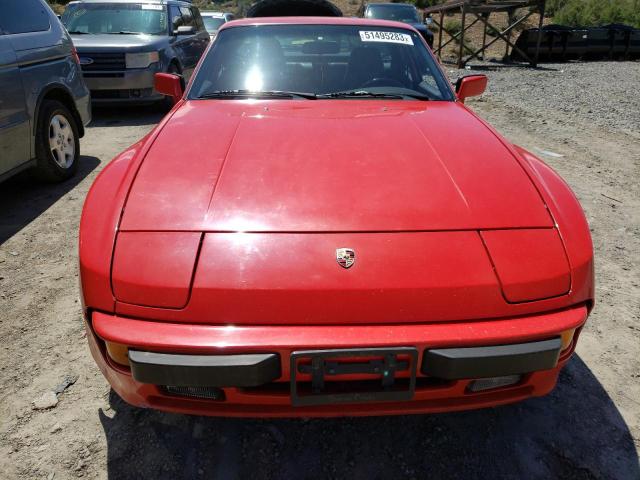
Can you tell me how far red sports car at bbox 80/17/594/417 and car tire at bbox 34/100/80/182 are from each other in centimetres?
271

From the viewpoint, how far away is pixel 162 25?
24.0 feet

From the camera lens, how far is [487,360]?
1.35 meters

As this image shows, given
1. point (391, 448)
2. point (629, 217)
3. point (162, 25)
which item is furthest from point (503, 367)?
point (162, 25)

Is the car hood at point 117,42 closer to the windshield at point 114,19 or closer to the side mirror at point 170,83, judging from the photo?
the windshield at point 114,19

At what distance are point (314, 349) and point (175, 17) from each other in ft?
25.5

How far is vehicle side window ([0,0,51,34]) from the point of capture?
3721 millimetres

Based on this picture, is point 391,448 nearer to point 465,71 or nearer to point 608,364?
point 608,364

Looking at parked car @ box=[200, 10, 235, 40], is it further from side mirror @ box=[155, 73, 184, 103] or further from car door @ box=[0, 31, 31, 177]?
side mirror @ box=[155, 73, 184, 103]

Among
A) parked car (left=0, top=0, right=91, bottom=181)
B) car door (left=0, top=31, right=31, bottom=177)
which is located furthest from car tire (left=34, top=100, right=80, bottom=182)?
car door (left=0, top=31, right=31, bottom=177)

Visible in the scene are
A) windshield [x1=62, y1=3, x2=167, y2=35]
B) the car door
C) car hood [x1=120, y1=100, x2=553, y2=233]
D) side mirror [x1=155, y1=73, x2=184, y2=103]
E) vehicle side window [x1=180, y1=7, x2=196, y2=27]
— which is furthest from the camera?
vehicle side window [x1=180, y1=7, x2=196, y2=27]

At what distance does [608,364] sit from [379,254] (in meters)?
1.49

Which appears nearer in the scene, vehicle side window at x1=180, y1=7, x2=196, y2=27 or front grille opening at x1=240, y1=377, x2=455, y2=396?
front grille opening at x1=240, y1=377, x2=455, y2=396

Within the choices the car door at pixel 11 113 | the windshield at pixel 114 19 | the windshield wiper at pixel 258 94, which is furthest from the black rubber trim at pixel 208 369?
the windshield at pixel 114 19

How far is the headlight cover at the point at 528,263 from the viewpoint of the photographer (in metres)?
1.41
